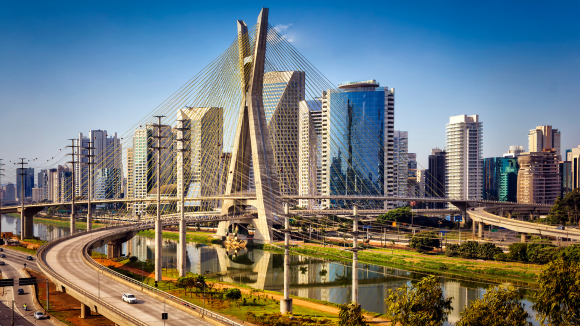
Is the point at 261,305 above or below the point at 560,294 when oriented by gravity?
below

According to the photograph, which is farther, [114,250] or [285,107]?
[285,107]

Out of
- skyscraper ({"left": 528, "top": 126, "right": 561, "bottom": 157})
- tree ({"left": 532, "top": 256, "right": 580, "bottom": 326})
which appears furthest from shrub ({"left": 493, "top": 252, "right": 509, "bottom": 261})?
skyscraper ({"left": 528, "top": 126, "right": 561, "bottom": 157})

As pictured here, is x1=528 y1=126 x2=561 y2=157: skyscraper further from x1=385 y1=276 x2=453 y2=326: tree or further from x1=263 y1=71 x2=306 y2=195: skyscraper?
x1=385 y1=276 x2=453 y2=326: tree

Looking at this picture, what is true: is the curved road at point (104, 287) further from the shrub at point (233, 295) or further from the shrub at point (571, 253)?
the shrub at point (571, 253)

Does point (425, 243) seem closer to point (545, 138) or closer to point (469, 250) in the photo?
point (469, 250)

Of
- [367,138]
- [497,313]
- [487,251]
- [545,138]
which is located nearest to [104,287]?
[497,313]

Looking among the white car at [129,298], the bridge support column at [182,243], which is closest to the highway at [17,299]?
the white car at [129,298]

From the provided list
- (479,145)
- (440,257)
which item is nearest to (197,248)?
(440,257)
